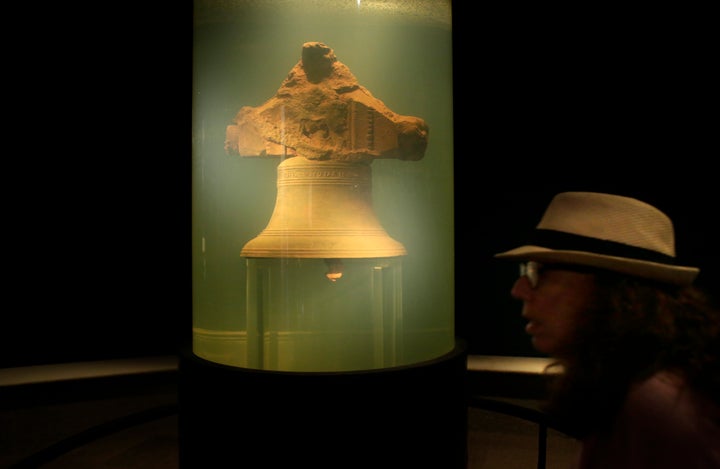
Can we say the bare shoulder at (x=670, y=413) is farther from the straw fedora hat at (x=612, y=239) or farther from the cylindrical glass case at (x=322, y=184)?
the cylindrical glass case at (x=322, y=184)

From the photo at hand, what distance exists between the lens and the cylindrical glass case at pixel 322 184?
8.41 ft

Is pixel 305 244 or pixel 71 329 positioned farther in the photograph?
pixel 71 329

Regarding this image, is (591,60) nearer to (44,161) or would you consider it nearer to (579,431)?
(579,431)

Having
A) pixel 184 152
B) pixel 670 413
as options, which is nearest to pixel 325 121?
pixel 670 413

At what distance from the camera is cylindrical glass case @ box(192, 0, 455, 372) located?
2.56 metres

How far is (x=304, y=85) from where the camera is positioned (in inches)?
102

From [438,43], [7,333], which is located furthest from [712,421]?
[7,333]

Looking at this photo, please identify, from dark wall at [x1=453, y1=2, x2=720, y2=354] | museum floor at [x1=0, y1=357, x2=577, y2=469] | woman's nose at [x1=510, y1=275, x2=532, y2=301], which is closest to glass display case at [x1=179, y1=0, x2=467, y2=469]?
museum floor at [x1=0, y1=357, x2=577, y2=469]

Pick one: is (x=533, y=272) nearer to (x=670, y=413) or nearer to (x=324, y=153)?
(x=670, y=413)

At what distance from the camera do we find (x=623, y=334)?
1377mm

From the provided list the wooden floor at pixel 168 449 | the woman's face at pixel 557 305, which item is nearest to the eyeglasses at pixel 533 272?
the woman's face at pixel 557 305

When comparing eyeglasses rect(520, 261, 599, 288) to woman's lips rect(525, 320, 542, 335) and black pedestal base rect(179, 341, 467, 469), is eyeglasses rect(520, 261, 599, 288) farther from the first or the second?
black pedestal base rect(179, 341, 467, 469)

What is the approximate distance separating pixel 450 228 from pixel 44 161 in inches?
135

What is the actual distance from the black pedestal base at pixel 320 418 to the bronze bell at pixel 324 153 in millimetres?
462
